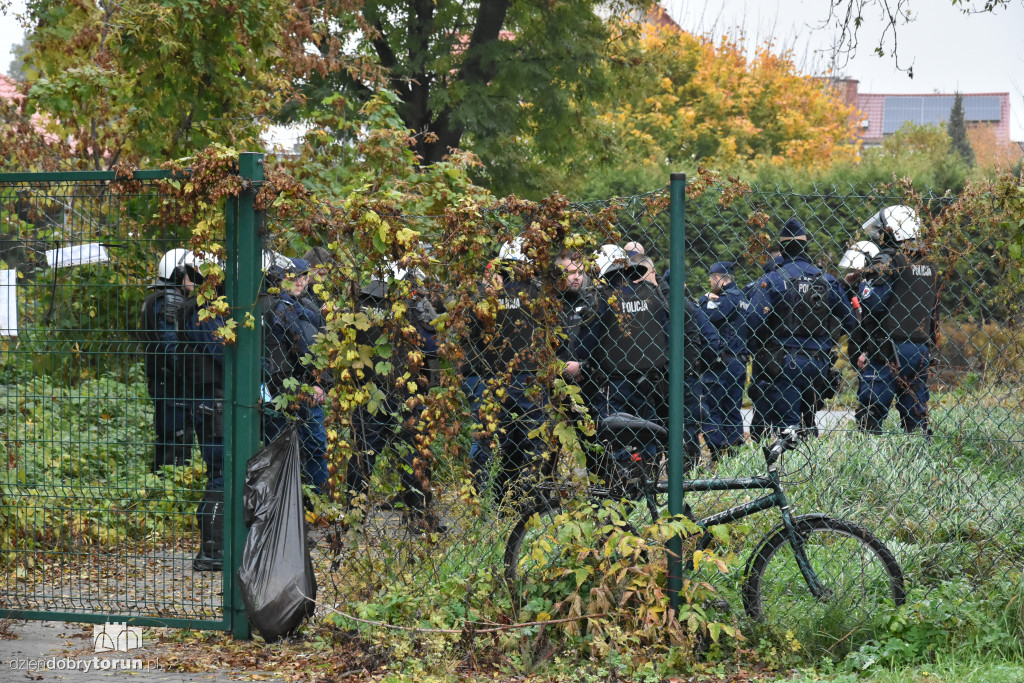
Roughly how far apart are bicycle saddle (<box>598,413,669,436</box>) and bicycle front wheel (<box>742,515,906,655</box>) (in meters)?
0.73

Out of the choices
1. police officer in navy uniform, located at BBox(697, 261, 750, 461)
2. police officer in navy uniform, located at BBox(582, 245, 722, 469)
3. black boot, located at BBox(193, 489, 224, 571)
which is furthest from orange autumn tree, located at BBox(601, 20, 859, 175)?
black boot, located at BBox(193, 489, 224, 571)

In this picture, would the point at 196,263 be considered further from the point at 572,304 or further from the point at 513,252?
the point at 572,304

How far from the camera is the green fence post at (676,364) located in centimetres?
447

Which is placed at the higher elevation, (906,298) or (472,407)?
(906,298)

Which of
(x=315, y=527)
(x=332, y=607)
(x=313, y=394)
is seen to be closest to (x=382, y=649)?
(x=332, y=607)

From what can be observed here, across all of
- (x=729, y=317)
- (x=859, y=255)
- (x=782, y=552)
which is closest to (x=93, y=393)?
(x=782, y=552)

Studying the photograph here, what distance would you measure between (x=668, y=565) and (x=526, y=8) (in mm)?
12329

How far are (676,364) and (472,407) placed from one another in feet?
3.35

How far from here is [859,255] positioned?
504cm

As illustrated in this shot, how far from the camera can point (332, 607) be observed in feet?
15.3

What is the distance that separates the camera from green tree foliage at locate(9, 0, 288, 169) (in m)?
7.73

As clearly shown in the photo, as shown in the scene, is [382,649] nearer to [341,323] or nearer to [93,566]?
[341,323]

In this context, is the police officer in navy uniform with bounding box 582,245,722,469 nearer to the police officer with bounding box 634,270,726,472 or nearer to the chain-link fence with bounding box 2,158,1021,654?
→ the police officer with bounding box 634,270,726,472

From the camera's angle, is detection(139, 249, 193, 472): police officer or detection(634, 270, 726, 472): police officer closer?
detection(139, 249, 193, 472): police officer
